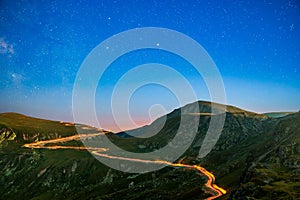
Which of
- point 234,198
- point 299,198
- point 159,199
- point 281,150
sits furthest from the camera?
point 159,199

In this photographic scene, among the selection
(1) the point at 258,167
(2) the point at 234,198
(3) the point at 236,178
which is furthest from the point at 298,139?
(2) the point at 234,198

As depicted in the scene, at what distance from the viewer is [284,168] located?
142m

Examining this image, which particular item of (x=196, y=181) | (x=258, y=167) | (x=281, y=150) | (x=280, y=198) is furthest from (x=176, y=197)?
(x=280, y=198)

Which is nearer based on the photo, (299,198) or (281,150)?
(299,198)

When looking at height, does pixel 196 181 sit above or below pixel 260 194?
below

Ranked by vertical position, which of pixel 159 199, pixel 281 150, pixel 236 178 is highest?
pixel 281 150

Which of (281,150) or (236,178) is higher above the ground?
(281,150)

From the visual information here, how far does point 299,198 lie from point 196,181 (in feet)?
406

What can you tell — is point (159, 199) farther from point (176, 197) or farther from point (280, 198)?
point (280, 198)

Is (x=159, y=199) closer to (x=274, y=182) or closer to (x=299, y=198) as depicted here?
(x=274, y=182)

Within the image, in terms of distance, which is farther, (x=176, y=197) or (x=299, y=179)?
(x=176, y=197)

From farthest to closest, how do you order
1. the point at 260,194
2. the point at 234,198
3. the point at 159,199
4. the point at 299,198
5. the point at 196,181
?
the point at 196,181 < the point at 159,199 < the point at 234,198 < the point at 260,194 < the point at 299,198

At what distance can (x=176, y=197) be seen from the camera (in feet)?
557

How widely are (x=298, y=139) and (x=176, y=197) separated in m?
85.3
